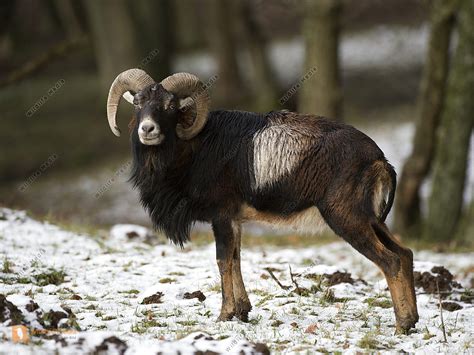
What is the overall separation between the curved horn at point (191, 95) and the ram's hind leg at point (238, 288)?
102 centimetres

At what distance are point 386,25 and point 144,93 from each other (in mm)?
32406

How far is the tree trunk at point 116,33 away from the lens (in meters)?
24.8

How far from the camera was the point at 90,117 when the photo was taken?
26.9 meters

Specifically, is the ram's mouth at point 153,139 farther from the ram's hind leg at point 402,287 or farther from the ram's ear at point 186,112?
the ram's hind leg at point 402,287

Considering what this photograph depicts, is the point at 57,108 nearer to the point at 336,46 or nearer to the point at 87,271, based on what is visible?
the point at 336,46

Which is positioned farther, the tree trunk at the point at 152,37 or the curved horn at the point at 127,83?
the tree trunk at the point at 152,37

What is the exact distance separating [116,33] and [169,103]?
58.1ft

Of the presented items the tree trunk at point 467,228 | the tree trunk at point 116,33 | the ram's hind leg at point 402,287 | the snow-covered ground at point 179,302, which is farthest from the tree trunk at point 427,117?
the tree trunk at point 116,33

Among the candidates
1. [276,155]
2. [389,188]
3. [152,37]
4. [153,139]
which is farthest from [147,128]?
[152,37]

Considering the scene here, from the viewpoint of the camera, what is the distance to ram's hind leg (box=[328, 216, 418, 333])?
7641 mm

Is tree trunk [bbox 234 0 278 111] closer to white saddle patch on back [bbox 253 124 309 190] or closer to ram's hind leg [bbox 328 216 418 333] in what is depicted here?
white saddle patch on back [bbox 253 124 309 190]

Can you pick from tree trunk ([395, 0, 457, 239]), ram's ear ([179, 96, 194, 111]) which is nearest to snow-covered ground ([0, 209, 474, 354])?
ram's ear ([179, 96, 194, 111])

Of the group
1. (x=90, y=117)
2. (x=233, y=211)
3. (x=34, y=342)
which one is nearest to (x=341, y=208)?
(x=233, y=211)

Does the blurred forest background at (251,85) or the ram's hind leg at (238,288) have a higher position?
the blurred forest background at (251,85)
